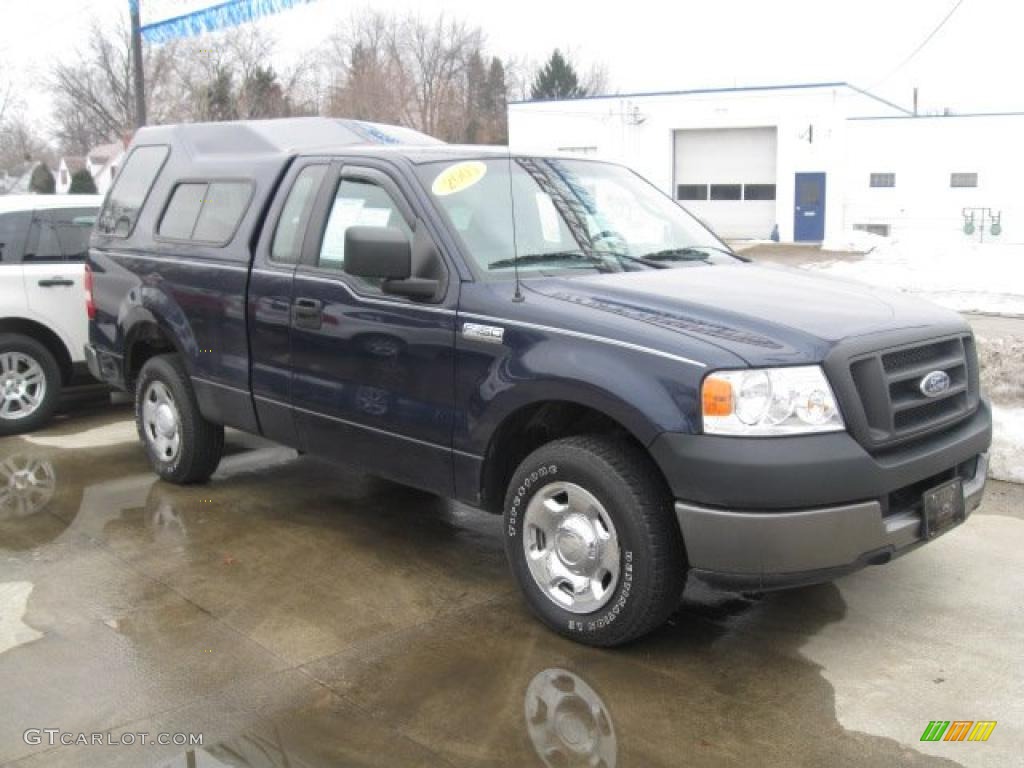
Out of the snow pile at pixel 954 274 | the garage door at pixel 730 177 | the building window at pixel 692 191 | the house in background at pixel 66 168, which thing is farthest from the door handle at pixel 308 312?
the house in background at pixel 66 168

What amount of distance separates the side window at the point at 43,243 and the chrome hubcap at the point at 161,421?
7.54ft

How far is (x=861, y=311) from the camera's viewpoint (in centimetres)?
410

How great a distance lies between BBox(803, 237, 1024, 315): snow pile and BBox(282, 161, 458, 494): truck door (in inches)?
316

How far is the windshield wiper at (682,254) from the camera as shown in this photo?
15.9 feet

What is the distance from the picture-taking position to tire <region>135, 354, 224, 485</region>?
6.10 m

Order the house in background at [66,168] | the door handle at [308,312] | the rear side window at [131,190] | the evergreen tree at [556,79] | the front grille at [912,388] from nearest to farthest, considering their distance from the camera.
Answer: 1. the front grille at [912,388]
2. the door handle at [308,312]
3. the rear side window at [131,190]
4. the evergreen tree at [556,79]
5. the house in background at [66,168]

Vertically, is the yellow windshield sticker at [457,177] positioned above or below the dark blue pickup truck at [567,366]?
above

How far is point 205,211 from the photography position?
5.98 m

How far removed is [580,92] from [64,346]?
70.1 m

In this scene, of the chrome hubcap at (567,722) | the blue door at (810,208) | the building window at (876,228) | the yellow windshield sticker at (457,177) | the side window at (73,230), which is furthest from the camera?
the building window at (876,228)

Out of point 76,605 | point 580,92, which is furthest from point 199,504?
point 580,92

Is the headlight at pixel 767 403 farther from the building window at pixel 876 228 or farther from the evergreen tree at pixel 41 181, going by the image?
the evergreen tree at pixel 41 181

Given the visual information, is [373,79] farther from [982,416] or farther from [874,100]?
[982,416]

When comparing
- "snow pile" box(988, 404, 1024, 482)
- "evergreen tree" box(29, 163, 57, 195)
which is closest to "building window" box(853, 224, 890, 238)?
"evergreen tree" box(29, 163, 57, 195)
